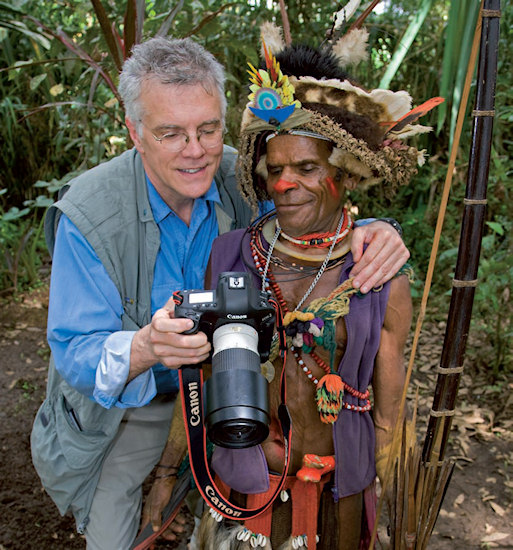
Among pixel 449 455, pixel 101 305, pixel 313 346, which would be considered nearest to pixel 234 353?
pixel 313 346

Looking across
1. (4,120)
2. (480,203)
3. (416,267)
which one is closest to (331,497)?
(480,203)

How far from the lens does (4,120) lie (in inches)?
211

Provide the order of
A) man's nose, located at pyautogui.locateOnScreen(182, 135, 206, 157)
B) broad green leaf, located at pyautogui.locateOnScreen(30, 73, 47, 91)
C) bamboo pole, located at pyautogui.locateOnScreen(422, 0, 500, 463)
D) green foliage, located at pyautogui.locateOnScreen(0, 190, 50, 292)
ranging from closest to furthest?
bamboo pole, located at pyautogui.locateOnScreen(422, 0, 500, 463)
man's nose, located at pyautogui.locateOnScreen(182, 135, 206, 157)
broad green leaf, located at pyautogui.locateOnScreen(30, 73, 47, 91)
green foliage, located at pyautogui.locateOnScreen(0, 190, 50, 292)

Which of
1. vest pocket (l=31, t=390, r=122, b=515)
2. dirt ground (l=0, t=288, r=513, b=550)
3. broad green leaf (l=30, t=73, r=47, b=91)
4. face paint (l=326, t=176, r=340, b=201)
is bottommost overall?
dirt ground (l=0, t=288, r=513, b=550)

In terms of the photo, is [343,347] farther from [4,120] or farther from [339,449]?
[4,120]

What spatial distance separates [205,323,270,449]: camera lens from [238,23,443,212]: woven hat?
53 cm

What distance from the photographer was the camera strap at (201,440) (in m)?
1.38

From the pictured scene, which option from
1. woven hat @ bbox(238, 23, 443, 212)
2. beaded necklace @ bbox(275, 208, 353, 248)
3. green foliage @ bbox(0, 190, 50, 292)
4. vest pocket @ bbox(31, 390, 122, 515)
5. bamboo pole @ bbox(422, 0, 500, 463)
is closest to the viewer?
bamboo pole @ bbox(422, 0, 500, 463)

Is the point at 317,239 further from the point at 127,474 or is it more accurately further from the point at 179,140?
the point at 127,474

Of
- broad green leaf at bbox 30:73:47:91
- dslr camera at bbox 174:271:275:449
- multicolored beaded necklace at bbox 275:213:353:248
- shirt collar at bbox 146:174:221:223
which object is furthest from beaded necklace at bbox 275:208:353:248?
broad green leaf at bbox 30:73:47:91

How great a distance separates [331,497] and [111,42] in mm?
1912

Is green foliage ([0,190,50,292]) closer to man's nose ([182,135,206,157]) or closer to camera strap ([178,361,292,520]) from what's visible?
man's nose ([182,135,206,157])

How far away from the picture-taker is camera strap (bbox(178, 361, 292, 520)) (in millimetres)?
1375

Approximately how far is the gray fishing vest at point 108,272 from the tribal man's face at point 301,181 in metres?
0.47
